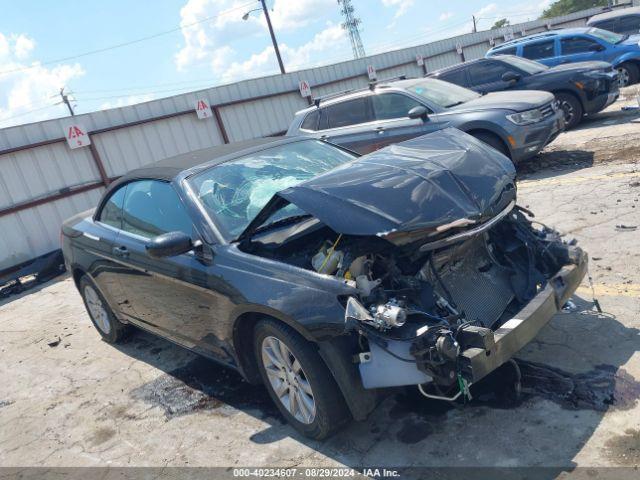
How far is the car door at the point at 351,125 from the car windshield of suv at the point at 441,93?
0.82m

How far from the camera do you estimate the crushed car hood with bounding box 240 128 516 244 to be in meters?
3.19

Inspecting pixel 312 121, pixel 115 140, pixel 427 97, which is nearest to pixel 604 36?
pixel 427 97

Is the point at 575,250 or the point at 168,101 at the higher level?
the point at 168,101

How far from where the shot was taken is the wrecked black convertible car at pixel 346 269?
2953 mm

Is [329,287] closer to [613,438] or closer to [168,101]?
[613,438]

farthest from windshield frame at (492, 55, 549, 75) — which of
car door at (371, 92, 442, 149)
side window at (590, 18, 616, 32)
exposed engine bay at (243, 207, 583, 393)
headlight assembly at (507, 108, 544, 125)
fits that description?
exposed engine bay at (243, 207, 583, 393)

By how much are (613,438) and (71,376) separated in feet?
15.0

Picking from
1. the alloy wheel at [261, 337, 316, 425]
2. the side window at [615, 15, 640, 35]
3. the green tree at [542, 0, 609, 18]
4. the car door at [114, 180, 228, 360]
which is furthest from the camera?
the green tree at [542, 0, 609, 18]

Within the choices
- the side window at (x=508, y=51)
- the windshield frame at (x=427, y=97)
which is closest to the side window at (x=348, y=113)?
the windshield frame at (x=427, y=97)

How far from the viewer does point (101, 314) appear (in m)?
5.74

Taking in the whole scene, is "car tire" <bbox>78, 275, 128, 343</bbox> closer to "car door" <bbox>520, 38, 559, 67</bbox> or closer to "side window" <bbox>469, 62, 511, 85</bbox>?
"side window" <bbox>469, 62, 511, 85</bbox>

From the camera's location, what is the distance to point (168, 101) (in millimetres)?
13820

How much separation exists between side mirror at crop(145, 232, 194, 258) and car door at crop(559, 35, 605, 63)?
1279cm

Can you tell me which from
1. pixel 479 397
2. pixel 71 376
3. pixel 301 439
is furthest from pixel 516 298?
pixel 71 376
